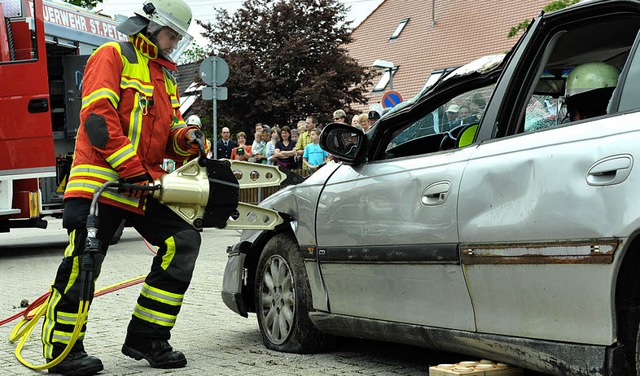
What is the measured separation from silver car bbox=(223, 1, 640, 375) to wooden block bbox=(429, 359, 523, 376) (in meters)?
0.06

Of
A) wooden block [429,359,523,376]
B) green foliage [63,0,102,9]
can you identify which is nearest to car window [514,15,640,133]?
wooden block [429,359,523,376]

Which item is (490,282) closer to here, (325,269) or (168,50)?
(325,269)

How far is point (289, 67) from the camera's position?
35.7m

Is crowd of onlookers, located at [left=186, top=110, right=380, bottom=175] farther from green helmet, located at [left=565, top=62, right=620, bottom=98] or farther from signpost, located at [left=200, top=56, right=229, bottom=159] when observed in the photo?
green helmet, located at [left=565, top=62, right=620, bottom=98]

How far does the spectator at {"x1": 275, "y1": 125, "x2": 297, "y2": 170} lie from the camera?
16.3 meters

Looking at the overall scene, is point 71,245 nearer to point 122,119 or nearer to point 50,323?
point 50,323

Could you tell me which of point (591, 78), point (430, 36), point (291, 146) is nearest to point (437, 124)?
point (591, 78)

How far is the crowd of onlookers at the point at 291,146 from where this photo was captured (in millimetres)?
14930

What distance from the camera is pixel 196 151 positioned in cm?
574

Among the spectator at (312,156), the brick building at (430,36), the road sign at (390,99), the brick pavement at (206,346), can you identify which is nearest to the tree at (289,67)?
the brick building at (430,36)

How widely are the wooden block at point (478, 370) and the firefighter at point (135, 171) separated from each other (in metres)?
1.82

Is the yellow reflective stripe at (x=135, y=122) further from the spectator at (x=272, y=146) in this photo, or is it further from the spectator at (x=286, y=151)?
the spectator at (x=272, y=146)

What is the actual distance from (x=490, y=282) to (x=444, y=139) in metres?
1.01

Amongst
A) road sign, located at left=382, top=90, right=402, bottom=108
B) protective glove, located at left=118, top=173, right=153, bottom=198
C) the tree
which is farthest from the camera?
the tree
